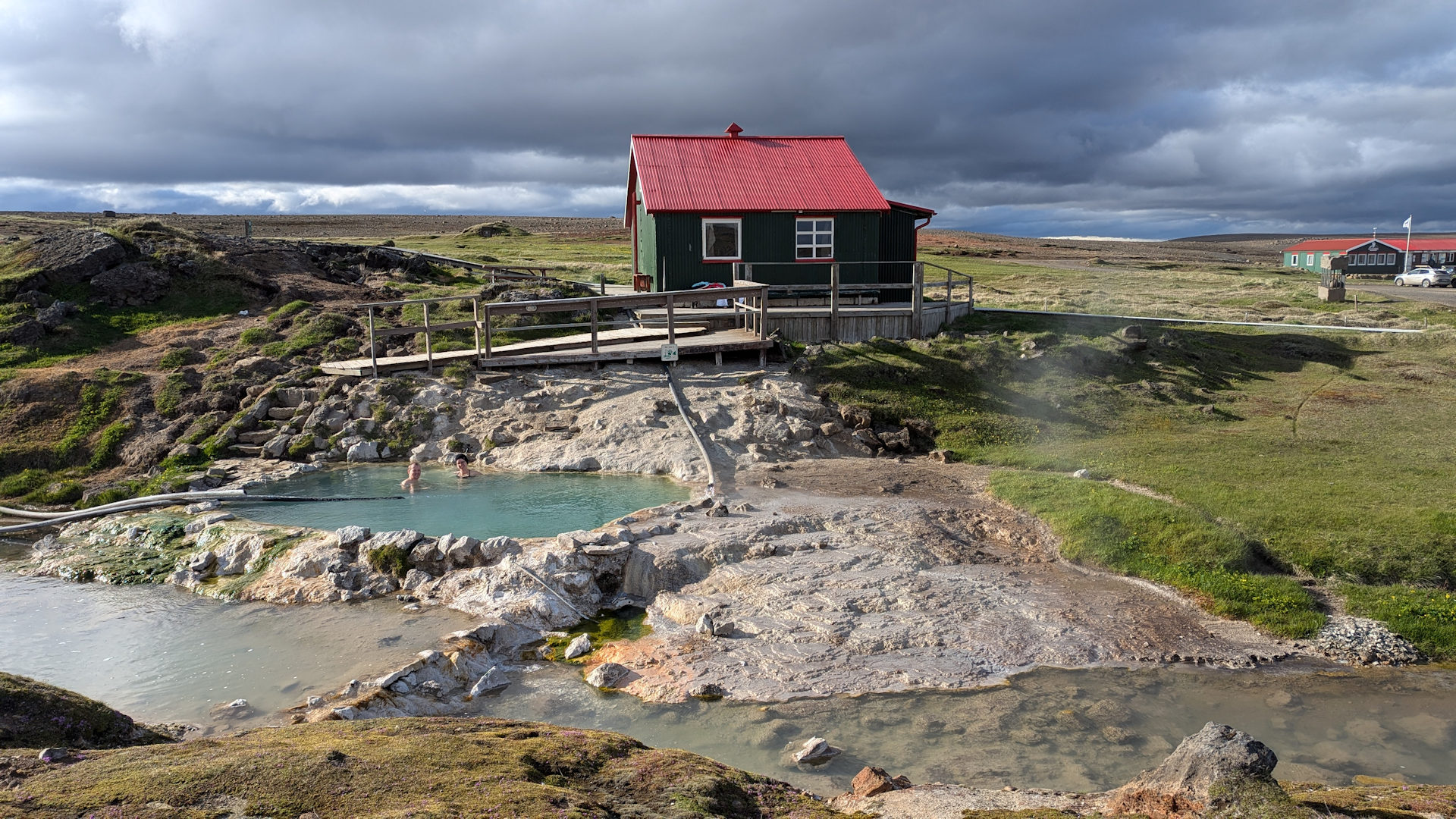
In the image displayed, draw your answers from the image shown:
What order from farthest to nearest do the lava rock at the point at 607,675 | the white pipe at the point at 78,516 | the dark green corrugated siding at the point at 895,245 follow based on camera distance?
1. the dark green corrugated siding at the point at 895,245
2. the white pipe at the point at 78,516
3. the lava rock at the point at 607,675

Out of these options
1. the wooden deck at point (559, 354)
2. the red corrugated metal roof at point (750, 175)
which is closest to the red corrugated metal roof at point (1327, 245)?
the red corrugated metal roof at point (750, 175)

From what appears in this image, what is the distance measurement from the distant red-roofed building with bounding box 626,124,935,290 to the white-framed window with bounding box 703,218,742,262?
0.08 ft

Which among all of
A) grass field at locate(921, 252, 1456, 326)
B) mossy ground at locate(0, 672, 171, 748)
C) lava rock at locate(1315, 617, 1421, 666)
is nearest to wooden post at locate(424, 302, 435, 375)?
mossy ground at locate(0, 672, 171, 748)

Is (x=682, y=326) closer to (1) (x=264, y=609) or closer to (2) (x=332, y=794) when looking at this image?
(1) (x=264, y=609)

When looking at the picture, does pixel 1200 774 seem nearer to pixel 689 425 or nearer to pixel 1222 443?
pixel 689 425

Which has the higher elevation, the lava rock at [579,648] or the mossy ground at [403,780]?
the mossy ground at [403,780]

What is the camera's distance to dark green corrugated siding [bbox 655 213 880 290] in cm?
2622

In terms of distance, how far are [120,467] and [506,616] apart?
1210cm

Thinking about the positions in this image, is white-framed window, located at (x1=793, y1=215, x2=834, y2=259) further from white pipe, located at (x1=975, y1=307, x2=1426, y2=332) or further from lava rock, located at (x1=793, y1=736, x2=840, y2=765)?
lava rock, located at (x1=793, y1=736, x2=840, y2=765)

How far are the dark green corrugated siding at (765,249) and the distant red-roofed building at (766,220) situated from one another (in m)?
0.02

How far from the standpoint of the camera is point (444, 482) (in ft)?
55.1

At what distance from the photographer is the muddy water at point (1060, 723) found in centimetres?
800

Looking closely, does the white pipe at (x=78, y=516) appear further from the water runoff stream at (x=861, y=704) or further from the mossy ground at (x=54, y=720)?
the mossy ground at (x=54, y=720)

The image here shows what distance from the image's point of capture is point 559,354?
20938 mm
